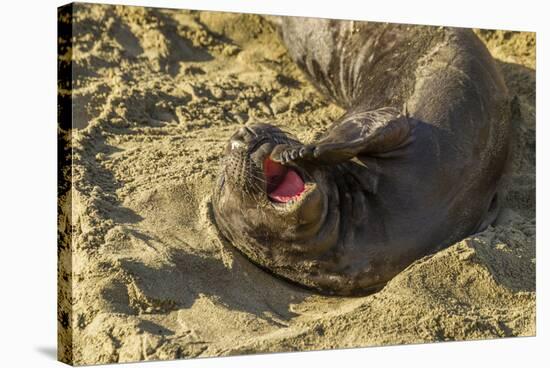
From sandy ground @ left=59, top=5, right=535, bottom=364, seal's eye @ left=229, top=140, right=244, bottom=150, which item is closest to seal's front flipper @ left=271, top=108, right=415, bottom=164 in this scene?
seal's eye @ left=229, top=140, right=244, bottom=150

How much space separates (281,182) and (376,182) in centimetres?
56

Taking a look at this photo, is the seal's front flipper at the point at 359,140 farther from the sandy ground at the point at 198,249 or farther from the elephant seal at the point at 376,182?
the sandy ground at the point at 198,249

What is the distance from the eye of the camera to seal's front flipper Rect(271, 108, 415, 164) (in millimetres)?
5622

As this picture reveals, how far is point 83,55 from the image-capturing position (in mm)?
7469

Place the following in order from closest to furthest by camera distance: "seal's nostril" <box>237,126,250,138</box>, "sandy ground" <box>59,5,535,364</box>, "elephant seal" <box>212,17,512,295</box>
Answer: "sandy ground" <box>59,5,535,364</box>, "elephant seal" <box>212,17,512,295</box>, "seal's nostril" <box>237,126,250,138</box>

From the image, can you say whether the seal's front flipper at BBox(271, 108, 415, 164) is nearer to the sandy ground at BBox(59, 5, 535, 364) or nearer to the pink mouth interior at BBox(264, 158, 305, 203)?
the pink mouth interior at BBox(264, 158, 305, 203)

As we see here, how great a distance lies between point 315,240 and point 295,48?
7.75ft

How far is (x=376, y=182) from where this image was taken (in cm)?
597

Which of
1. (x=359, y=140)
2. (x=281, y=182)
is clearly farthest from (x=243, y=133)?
(x=359, y=140)

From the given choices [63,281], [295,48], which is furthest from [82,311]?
[295,48]

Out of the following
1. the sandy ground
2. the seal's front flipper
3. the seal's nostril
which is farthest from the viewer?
the seal's nostril

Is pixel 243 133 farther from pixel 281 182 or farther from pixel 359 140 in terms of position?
pixel 359 140

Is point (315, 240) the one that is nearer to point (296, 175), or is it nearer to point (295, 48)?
point (296, 175)

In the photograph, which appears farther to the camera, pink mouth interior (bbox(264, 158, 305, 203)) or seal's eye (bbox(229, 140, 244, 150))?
seal's eye (bbox(229, 140, 244, 150))
